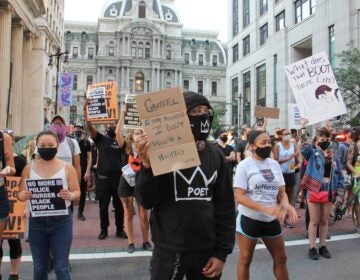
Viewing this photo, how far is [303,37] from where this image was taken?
3400 cm

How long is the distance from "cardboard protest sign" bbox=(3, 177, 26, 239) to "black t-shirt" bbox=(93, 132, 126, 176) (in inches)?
86.8

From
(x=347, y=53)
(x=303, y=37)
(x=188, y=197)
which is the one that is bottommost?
(x=188, y=197)

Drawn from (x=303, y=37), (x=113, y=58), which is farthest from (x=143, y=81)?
(x=303, y=37)

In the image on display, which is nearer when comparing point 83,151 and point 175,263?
point 175,263

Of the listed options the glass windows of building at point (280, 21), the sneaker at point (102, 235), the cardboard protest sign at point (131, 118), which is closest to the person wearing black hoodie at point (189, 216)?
the cardboard protest sign at point (131, 118)

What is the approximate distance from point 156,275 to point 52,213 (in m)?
1.70

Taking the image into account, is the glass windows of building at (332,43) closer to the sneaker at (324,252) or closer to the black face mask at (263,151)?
the sneaker at (324,252)

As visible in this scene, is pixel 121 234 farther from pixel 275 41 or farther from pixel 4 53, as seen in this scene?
pixel 275 41

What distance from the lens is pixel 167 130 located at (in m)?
2.65

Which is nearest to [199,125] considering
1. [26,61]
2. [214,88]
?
[26,61]

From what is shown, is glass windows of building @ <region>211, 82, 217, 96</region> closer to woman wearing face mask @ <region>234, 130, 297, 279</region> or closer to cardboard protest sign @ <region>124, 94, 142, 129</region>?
cardboard protest sign @ <region>124, 94, 142, 129</region>

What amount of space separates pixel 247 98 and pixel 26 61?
24.6 m

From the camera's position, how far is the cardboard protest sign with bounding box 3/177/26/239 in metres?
5.07

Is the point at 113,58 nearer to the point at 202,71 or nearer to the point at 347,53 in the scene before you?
the point at 202,71
